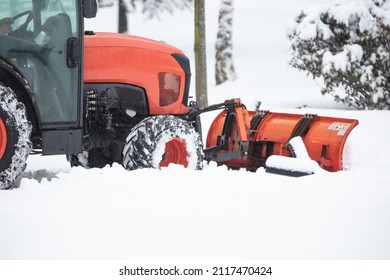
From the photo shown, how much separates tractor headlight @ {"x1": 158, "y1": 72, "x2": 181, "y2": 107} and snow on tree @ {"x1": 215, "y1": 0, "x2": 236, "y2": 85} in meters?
12.7

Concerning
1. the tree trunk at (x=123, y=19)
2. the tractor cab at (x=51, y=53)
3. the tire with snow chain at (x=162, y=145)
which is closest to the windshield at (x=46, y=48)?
the tractor cab at (x=51, y=53)

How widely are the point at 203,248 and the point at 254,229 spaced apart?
590mm

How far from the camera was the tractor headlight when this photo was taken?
787 centimetres

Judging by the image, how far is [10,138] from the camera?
257 inches

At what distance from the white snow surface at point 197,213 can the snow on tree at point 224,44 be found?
11827mm

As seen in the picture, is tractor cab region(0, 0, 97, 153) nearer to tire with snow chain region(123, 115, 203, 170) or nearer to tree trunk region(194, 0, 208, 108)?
tire with snow chain region(123, 115, 203, 170)

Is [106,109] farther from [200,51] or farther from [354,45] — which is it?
[354,45]

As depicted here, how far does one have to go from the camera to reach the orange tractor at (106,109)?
6.68 m

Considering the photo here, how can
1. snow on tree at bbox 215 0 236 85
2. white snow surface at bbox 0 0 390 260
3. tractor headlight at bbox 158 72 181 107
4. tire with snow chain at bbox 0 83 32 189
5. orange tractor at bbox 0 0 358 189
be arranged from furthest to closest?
snow on tree at bbox 215 0 236 85, tractor headlight at bbox 158 72 181 107, orange tractor at bbox 0 0 358 189, tire with snow chain at bbox 0 83 32 189, white snow surface at bbox 0 0 390 260

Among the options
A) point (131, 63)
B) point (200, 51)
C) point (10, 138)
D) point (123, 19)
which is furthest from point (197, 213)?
point (123, 19)

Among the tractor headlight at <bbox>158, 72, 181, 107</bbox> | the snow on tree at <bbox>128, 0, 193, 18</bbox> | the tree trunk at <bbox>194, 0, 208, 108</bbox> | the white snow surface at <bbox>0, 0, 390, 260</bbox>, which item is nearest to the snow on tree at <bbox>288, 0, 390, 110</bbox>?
the tree trunk at <bbox>194, 0, 208, 108</bbox>

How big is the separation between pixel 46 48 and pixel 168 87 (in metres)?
1.44

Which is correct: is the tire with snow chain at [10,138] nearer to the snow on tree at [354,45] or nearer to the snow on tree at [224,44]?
the snow on tree at [354,45]

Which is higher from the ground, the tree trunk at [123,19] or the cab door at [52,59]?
the tree trunk at [123,19]
